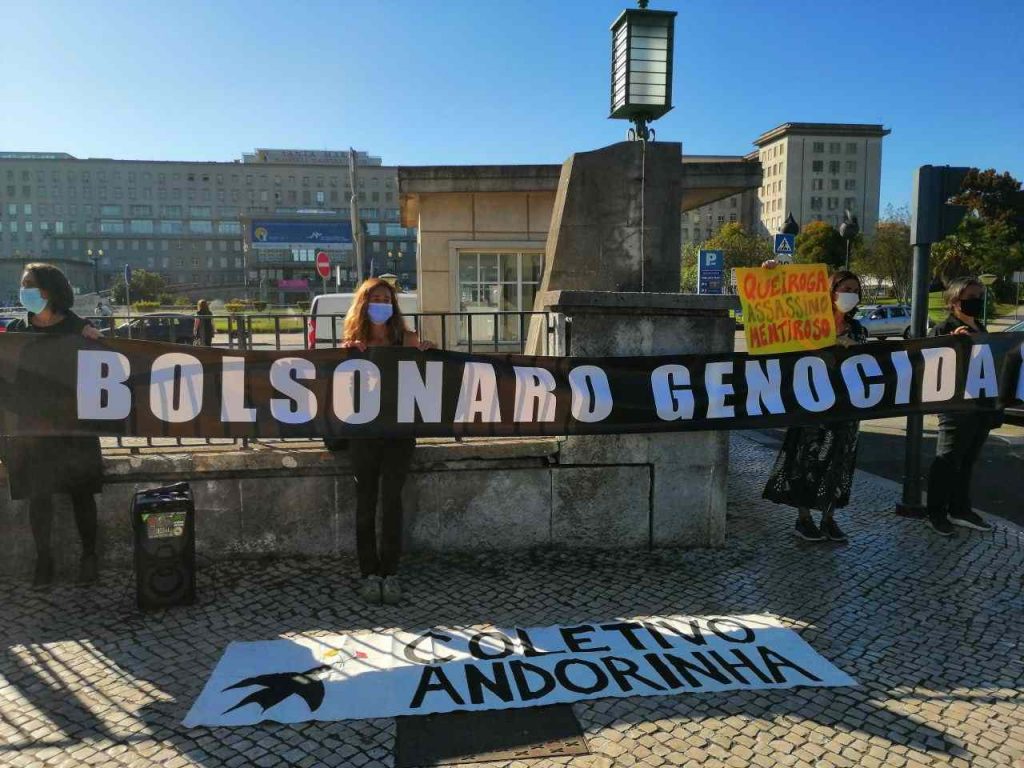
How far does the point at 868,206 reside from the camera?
392ft

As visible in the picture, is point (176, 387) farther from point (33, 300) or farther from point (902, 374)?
point (902, 374)

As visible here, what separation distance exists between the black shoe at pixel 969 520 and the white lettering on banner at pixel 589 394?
3.43m


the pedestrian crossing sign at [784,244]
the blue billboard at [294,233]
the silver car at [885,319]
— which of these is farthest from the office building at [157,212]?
the pedestrian crossing sign at [784,244]

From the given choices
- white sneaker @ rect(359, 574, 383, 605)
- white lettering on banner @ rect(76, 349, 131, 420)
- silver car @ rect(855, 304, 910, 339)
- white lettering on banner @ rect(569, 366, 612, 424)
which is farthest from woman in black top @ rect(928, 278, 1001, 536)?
silver car @ rect(855, 304, 910, 339)

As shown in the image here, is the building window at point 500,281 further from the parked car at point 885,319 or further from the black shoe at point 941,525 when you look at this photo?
the parked car at point 885,319

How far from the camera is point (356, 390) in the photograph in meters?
4.80

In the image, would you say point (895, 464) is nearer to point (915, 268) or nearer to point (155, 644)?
point (915, 268)

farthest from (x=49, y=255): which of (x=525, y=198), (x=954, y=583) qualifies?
(x=954, y=583)

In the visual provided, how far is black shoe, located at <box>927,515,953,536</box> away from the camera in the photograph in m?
5.91

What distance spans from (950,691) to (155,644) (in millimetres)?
4135

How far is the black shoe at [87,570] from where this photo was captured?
481cm

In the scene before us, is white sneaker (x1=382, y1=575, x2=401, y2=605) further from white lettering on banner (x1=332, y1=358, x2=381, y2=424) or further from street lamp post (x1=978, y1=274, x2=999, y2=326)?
street lamp post (x1=978, y1=274, x2=999, y2=326)

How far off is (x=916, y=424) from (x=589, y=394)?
316 centimetres

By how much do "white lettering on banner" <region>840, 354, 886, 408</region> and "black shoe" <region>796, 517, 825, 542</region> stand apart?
3.37 feet
